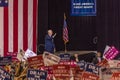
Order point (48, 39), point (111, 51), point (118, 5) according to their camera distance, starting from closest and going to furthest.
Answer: point (111, 51)
point (48, 39)
point (118, 5)

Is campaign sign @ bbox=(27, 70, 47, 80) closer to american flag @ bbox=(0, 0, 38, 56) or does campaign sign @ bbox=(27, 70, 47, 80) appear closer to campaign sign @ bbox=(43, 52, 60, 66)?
campaign sign @ bbox=(43, 52, 60, 66)

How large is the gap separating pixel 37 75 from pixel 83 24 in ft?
40.4

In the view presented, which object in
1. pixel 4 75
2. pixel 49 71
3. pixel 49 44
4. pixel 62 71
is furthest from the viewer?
pixel 49 44

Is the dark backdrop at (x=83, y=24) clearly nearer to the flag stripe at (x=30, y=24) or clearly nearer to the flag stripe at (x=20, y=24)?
the flag stripe at (x=30, y=24)

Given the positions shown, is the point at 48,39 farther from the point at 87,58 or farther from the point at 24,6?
the point at 87,58

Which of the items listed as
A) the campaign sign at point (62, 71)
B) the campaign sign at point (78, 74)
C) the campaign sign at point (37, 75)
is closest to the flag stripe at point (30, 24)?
the campaign sign at point (78, 74)

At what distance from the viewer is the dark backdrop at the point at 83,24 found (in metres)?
17.6

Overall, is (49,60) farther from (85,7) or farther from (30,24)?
(85,7)

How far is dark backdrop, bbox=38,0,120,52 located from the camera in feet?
57.6

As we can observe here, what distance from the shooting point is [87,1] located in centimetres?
1761

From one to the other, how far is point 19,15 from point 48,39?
1.45 metres

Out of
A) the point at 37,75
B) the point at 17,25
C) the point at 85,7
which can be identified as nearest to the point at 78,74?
the point at 37,75

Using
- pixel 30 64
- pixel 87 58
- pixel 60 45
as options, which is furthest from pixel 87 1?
pixel 30 64

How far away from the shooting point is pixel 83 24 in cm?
1797
